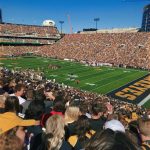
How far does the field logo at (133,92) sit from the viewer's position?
3252 cm

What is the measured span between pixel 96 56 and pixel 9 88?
67.8 metres

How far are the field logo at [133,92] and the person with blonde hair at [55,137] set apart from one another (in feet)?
90.7

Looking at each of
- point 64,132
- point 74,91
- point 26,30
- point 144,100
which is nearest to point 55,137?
point 64,132

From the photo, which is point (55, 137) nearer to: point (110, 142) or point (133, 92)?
point (110, 142)

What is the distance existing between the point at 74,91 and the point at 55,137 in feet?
85.8

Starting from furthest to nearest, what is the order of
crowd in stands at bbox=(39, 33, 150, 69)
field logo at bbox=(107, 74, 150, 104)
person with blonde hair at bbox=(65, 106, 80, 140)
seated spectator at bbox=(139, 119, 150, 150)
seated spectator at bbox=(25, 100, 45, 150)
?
crowd in stands at bbox=(39, 33, 150, 69), field logo at bbox=(107, 74, 150, 104), person with blonde hair at bbox=(65, 106, 80, 140), seated spectator at bbox=(25, 100, 45, 150), seated spectator at bbox=(139, 119, 150, 150)

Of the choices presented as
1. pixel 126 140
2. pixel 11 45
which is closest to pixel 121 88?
pixel 126 140

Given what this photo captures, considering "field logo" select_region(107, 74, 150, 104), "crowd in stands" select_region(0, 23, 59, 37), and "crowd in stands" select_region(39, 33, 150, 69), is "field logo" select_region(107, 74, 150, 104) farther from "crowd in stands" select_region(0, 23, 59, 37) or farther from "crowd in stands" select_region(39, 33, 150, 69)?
"crowd in stands" select_region(0, 23, 59, 37)

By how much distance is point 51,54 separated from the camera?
289 ft

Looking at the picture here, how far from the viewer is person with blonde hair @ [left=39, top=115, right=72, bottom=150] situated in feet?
12.6

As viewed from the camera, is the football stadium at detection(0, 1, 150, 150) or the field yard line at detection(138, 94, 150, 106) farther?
the field yard line at detection(138, 94, 150, 106)

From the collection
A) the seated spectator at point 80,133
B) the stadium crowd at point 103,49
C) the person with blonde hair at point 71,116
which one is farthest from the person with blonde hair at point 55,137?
the stadium crowd at point 103,49

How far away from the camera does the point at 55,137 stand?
12.8ft

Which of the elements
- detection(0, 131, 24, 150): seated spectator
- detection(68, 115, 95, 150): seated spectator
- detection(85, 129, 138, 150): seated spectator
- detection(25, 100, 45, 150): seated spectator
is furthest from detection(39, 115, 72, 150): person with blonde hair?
detection(85, 129, 138, 150): seated spectator
